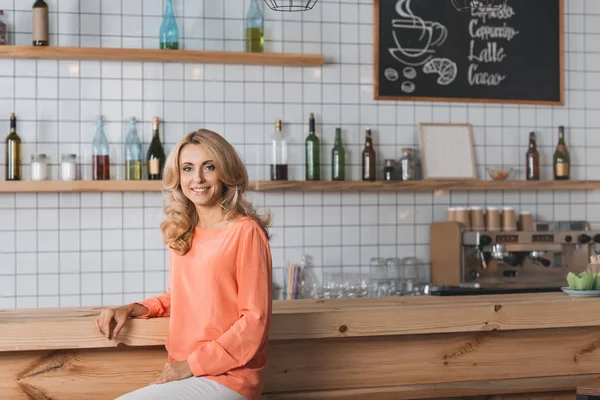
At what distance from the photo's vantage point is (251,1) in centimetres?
432

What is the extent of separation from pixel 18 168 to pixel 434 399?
2.28 m

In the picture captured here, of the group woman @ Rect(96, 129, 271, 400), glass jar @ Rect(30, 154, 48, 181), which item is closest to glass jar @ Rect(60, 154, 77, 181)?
glass jar @ Rect(30, 154, 48, 181)

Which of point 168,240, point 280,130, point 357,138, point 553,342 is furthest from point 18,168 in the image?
point 553,342

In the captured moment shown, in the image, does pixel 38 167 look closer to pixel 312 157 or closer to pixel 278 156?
pixel 278 156

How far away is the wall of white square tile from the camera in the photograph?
416 cm

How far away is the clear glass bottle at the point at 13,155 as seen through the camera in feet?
13.4

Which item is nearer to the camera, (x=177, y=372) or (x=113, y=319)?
(x=177, y=372)

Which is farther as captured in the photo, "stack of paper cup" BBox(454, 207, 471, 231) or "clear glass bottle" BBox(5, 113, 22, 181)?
"stack of paper cup" BBox(454, 207, 471, 231)

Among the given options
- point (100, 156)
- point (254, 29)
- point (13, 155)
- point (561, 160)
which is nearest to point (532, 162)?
point (561, 160)

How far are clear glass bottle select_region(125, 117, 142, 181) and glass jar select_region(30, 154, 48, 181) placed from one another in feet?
1.25

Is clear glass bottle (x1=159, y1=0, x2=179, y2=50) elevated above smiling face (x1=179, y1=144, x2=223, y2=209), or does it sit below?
above

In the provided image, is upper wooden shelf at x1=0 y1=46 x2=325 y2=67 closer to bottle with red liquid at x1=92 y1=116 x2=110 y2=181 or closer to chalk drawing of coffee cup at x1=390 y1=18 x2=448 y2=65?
bottle with red liquid at x1=92 y1=116 x2=110 y2=181

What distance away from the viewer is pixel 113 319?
2486mm

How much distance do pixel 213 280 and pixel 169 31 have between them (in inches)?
88.9
